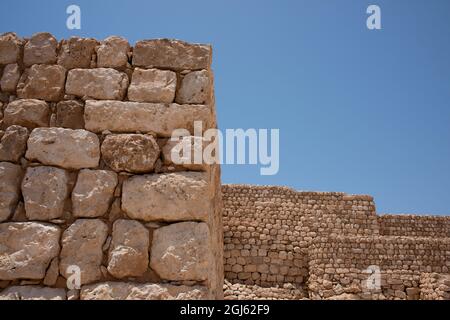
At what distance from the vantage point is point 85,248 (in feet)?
9.96

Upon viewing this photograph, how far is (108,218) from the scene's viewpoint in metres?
3.13

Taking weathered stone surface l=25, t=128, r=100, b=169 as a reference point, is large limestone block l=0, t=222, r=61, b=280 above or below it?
below

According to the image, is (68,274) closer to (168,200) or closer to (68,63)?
(168,200)

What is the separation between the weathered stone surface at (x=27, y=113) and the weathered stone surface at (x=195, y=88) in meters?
1.08

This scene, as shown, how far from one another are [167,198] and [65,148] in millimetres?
895

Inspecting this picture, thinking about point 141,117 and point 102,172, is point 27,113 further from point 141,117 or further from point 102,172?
point 141,117

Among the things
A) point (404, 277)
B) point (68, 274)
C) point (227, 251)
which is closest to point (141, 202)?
point (68, 274)

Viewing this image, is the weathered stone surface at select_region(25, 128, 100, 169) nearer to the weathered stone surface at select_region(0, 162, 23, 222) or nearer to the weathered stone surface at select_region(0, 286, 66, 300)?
the weathered stone surface at select_region(0, 162, 23, 222)

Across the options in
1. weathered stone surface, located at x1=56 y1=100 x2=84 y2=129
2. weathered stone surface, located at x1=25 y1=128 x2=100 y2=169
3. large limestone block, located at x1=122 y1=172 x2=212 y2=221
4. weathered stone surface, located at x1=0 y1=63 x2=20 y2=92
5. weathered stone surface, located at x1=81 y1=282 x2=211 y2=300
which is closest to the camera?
weathered stone surface, located at x1=81 y1=282 x2=211 y2=300

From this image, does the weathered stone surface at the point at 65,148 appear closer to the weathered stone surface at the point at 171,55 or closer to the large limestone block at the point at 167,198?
the large limestone block at the point at 167,198

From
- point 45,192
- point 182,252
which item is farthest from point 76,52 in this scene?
point 182,252

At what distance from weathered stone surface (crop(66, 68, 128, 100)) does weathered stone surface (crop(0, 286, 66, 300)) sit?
58.7 inches

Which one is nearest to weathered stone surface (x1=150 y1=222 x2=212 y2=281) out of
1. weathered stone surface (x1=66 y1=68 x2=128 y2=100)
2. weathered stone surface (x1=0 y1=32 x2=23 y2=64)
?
weathered stone surface (x1=66 y1=68 x2=128 y2=100)

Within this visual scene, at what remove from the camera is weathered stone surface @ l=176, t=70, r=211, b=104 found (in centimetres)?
339
